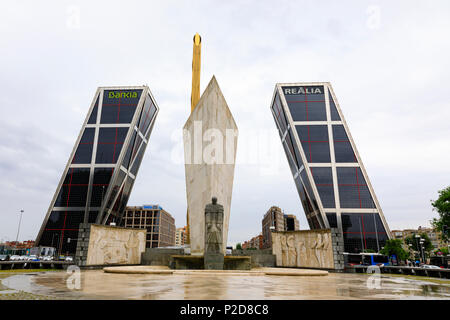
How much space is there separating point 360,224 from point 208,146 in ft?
147

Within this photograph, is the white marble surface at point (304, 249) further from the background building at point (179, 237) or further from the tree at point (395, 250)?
the background building at point (179, 237)

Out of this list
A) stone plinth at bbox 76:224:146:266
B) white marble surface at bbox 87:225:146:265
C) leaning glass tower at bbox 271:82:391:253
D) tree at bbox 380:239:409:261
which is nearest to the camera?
stone plinth at bbox 76:224:146:266

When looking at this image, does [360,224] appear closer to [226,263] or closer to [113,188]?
[226,263]

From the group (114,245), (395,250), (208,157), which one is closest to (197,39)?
(208,157)

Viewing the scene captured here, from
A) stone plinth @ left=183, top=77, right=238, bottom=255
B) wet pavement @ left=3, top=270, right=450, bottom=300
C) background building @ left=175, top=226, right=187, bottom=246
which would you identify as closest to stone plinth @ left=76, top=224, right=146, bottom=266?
stone plinth @ left=183, top=77, right=238, bottom=255

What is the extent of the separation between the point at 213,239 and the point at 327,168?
47.1m

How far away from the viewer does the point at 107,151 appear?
61.0 meters

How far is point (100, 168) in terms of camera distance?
60094 millimetres

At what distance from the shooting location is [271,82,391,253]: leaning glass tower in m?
52.3

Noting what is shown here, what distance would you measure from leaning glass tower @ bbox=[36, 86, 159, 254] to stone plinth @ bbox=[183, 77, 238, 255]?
44649mm

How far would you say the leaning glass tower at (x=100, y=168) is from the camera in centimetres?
5641

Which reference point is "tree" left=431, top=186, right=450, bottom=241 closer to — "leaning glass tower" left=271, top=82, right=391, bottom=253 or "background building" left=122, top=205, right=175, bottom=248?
"leaning glass tower" left=271, top=82, right=391, bottom=253

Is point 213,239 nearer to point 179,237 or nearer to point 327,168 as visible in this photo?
point 327,168
